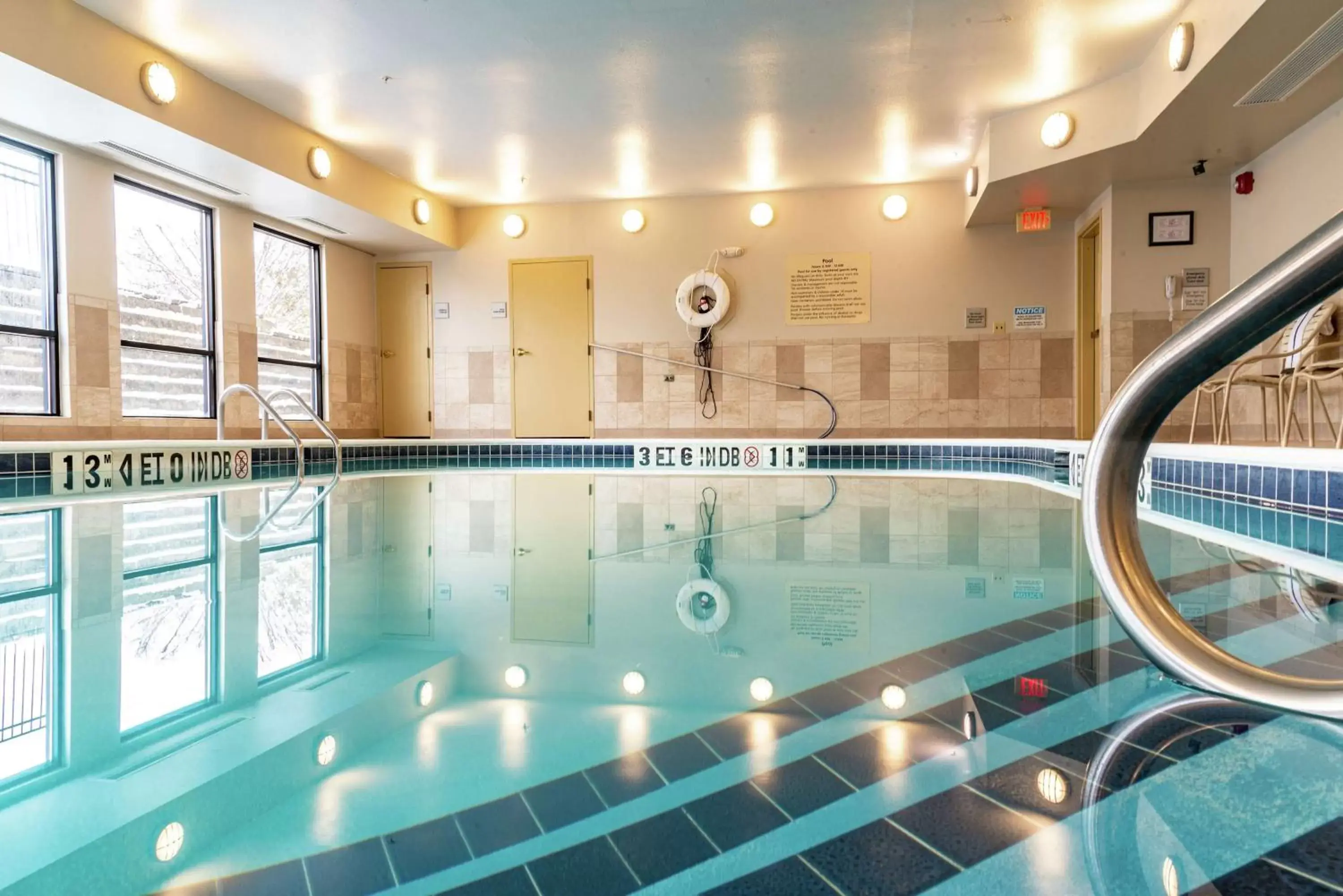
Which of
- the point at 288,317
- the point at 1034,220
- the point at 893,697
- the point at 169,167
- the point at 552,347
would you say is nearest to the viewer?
the point at 893,697

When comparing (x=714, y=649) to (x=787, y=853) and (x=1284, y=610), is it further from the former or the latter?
(x=1284, y=610)

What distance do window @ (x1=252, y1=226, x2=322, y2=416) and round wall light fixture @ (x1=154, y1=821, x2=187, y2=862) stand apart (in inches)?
252

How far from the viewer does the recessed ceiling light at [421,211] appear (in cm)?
706

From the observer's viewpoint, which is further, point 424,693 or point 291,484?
point 291,484

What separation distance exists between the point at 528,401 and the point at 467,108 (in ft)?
9.77

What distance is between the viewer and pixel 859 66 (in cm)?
468

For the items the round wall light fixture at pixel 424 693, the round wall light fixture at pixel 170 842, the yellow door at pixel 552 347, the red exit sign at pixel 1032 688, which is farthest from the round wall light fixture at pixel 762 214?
the round wall light fixture at pixel 170 842

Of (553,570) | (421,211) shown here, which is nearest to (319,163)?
(421,211)

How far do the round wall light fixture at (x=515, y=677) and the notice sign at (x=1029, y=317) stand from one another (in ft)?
21.9

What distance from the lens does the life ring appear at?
718 centimetres

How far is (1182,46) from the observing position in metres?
3.96

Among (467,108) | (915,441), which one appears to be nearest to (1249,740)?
(467,108)

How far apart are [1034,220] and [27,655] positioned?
6.78 m

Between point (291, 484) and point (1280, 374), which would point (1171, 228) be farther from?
point (291, 484)
